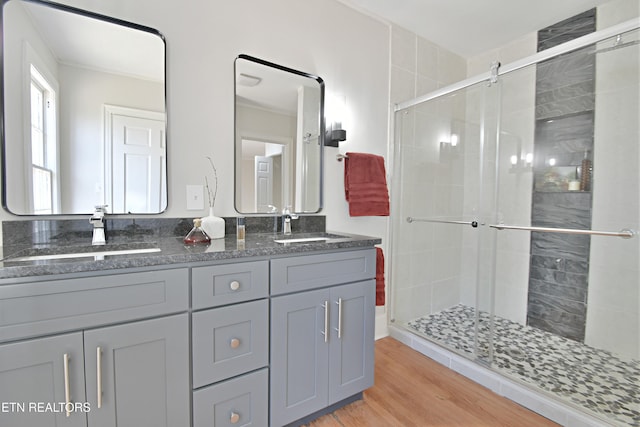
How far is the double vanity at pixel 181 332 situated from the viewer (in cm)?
88

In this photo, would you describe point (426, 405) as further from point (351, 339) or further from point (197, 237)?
point (197, 237)

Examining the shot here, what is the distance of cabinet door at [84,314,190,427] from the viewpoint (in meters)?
0.96

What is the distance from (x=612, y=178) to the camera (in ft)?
6.51

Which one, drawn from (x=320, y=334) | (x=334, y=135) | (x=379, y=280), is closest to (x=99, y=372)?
(x=320, y=334)

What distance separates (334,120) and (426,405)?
1842 mm

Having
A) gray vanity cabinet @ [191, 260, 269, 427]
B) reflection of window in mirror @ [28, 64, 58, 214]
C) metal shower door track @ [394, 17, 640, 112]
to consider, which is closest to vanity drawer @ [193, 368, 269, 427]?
gray vanity cabinet @ [191, 260, 269, 427]

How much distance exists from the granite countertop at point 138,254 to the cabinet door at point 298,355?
23 centimetres

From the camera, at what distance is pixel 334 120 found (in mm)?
2072

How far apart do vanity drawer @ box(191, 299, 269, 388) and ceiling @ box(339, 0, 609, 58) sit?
7.08ft

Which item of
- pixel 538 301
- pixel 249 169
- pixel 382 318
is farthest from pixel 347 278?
pixel 538 301

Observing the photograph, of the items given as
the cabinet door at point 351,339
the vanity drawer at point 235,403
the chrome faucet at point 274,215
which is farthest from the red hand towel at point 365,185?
the vanity drawer at point 235,403

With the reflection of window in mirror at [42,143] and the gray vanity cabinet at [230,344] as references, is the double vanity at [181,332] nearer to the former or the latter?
the gray vanity cabinet at [230,344]

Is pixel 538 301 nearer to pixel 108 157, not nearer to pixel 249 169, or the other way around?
pixel 249 169

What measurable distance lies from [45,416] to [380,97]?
98.1 inches
